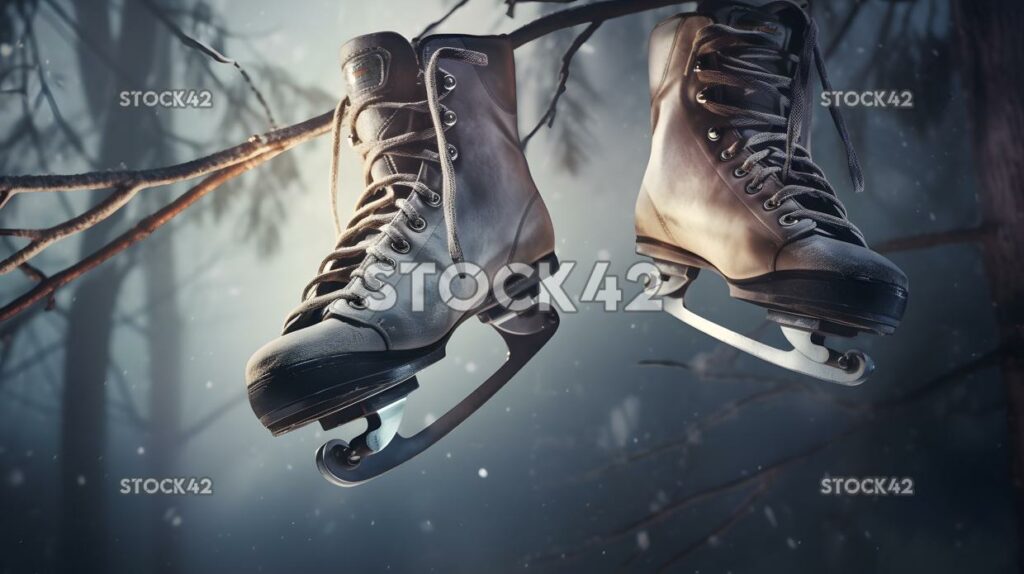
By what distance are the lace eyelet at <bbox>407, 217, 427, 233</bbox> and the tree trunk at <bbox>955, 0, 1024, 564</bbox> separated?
36.9 inches

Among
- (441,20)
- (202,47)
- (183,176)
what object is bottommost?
(441,20)

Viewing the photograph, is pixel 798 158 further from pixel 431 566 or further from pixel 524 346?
pixel 431 566

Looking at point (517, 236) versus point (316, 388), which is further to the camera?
point (517, 236)

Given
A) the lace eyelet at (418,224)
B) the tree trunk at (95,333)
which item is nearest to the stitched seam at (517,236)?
the lace eyelet at (418,224)

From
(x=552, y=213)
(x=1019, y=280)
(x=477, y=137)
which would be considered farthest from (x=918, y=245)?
(x=477, y=137)

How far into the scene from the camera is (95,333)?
1.20 metres

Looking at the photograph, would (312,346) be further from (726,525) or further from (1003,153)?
(1003,153)

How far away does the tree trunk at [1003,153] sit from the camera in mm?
1119

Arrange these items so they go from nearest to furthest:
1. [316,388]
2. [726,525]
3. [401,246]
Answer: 1. [316,388]
2. [401,246]
3. [726,525]

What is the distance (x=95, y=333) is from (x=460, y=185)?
2.53ft

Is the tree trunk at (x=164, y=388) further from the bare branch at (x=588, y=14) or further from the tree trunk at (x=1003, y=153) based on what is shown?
the tree trunk at (x=1003, y=153)

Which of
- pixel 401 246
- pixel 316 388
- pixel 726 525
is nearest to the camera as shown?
pixel 316 388

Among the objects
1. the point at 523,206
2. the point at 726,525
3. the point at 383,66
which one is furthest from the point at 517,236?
the point at 726,525

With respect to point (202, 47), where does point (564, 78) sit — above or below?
below
